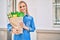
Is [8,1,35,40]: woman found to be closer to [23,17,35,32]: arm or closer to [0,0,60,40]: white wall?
[23,17,35,32]: arm

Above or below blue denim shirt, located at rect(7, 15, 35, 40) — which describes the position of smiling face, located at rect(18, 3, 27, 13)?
above

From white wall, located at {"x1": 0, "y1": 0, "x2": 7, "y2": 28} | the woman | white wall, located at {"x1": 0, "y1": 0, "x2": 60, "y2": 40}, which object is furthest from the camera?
white wall, located at {"x1": 0, "y1": 0, "x2": 7, "y2": 28}

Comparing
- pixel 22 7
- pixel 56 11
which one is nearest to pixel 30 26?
pixel 22 7

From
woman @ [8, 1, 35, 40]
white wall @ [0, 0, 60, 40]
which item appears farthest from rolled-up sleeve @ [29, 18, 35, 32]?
white wall @ [0, 0, 60, 40]

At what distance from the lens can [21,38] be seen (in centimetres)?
194

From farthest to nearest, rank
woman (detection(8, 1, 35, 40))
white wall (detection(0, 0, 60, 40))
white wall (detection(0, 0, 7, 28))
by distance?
white wall (detection(0, 0, 7, 28)), white wall (detection(0, 0, 60, 40)), woman (detection(8, 1, 35, 40))

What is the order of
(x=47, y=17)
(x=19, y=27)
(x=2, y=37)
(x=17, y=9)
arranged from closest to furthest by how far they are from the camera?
1. (x=19, y=27)
2. (x=17, y=9)
3. (x=47, y=17)
4. (x=2, y=37)

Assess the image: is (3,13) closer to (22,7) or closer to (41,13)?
(22,7)

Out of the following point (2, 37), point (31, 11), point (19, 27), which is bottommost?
point (2, 37)

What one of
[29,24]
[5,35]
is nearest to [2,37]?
[5,35]

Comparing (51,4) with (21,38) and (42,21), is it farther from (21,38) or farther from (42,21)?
(21,38)

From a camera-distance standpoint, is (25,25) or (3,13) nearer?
(25,25)

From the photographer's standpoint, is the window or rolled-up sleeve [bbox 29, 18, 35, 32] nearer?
rolled-up sleeve [bbox 29, 18, 35, 32]

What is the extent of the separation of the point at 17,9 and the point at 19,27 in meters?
0.29
